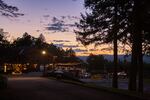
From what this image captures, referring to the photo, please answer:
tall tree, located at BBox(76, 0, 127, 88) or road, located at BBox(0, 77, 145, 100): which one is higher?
tall tree, located at BBox(76, 0, 127, 88)

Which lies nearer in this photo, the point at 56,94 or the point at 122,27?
the point at 56,94

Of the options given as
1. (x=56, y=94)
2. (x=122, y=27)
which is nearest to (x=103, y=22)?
(x=122, y=27)

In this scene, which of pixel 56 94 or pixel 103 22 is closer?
pixel 56 94

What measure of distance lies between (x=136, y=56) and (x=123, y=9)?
4032mm

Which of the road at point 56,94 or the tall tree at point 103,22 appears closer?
the road at point 56,94

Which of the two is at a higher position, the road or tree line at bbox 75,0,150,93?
tree line at bbox 75,0,150,93

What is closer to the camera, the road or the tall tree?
the road

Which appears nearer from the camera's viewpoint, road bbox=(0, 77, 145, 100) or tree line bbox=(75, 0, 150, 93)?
road bbox=(0, 77, 145, 100)

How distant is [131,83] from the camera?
3378cm

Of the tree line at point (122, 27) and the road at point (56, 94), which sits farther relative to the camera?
the tree line at point (122, 27)

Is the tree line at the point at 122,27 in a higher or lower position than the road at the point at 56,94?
higher

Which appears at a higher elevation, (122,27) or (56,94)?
(122,27)

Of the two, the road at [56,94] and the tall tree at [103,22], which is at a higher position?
the tall tree at [103,22]

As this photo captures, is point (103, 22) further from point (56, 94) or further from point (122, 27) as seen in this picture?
point (56, 94)
